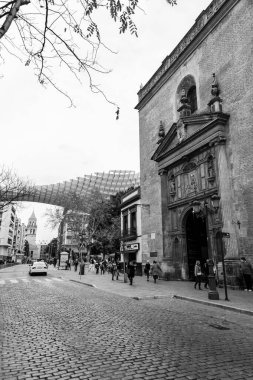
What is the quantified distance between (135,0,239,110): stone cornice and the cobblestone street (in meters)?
18.8

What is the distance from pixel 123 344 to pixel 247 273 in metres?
11.3

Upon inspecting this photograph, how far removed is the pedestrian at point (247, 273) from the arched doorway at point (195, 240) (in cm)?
646

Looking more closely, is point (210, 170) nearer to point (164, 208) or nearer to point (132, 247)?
point (164, 208)

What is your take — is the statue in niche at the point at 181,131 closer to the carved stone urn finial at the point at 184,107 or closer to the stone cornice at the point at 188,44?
the carved stone urn finial at the point at 184,107

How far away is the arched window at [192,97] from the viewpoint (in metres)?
23.5

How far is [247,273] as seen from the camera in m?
15.0

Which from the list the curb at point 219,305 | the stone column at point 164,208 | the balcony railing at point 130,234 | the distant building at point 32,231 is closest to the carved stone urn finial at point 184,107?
the stone column at point 164,208

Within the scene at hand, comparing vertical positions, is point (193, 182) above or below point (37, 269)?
above

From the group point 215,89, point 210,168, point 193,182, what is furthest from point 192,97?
point 210,168

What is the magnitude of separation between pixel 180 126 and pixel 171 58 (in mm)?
7566

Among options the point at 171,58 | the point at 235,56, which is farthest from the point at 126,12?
the point at 171,58

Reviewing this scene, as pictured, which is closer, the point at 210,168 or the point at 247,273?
the point at 247,273

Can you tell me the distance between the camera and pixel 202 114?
1961cm

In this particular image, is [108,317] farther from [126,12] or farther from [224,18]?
[224,18]
